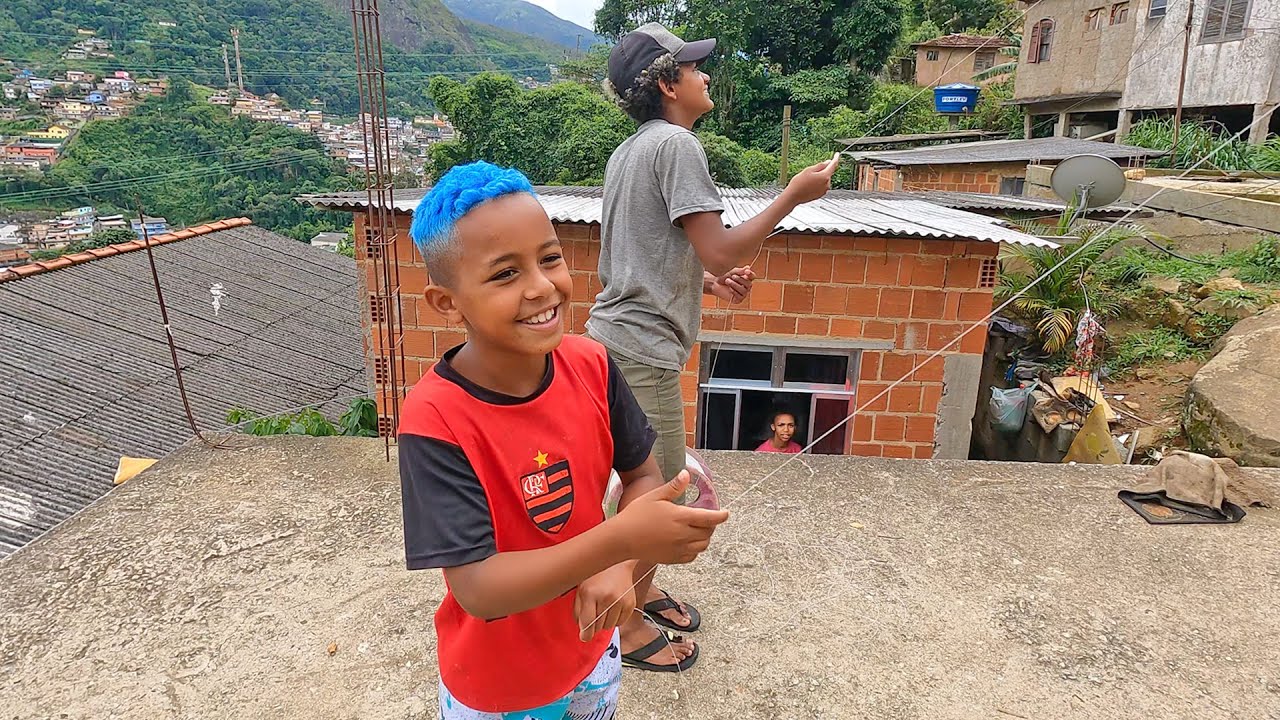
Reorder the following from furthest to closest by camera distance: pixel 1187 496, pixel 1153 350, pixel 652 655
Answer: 1. pixel 1153 350
2. pixel 1187 496
3. pixel 652 655

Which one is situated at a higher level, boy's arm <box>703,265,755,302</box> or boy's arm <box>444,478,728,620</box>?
boy's arm <box>703,265,755,302</box>

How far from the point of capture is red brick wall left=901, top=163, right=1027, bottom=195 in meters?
13.2

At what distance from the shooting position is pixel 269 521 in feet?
9.44

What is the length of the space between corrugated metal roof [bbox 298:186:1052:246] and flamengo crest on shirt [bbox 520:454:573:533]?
8.58 ft

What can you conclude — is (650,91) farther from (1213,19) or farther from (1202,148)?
(1213,19)

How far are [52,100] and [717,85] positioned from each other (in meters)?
27.3

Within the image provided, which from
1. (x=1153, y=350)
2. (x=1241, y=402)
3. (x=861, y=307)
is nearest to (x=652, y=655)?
(x=861, y=307)

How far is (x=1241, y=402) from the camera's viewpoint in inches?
178

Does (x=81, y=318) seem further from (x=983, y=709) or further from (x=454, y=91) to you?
(x=454, y=91)

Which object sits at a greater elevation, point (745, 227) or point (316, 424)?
point (745, 227)

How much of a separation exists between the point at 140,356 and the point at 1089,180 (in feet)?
Answer: 30.0

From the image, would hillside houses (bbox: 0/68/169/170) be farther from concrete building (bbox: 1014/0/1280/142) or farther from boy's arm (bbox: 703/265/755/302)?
boy's arm (bbox: 703/265/755/302)

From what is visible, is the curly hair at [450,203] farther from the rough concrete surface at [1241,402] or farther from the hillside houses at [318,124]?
the hillside houses at [318,124]

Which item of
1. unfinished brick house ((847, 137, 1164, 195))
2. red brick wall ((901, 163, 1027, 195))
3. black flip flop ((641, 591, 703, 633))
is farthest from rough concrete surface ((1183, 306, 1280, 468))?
red brick wall ((901, 163, 1027, 195))
